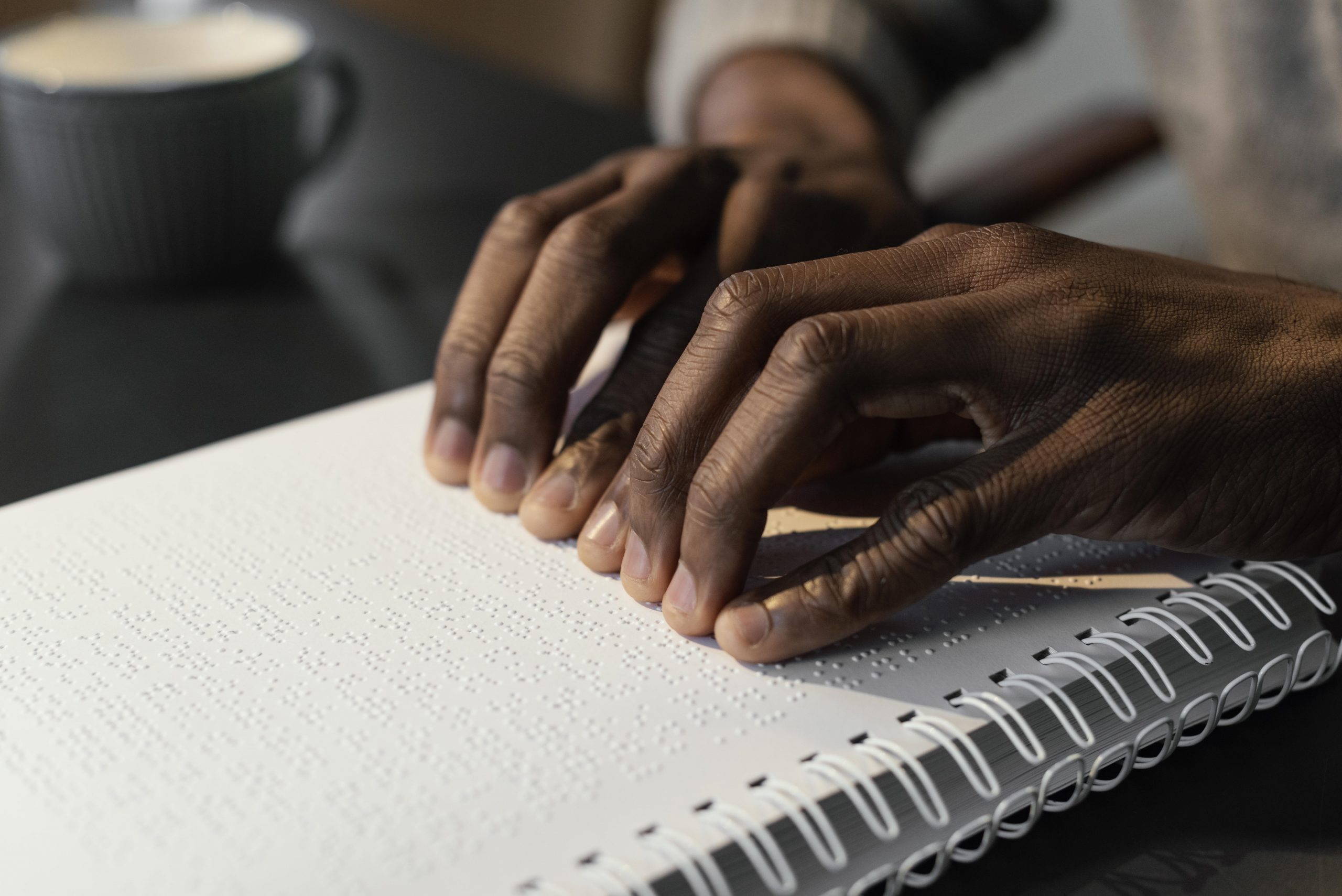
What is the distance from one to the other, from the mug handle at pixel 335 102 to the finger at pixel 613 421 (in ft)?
1.45

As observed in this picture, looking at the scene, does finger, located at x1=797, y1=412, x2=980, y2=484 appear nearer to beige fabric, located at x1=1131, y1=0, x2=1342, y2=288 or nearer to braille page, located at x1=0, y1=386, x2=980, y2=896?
braille page, located at x1=0, y1=386, x2=980, y2=896

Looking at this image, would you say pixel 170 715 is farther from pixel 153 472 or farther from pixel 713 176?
pixel 713 176

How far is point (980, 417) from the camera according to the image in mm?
445

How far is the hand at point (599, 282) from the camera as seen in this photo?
1.78 ft

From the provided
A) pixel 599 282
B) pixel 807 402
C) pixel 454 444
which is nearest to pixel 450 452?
pixel 454 444

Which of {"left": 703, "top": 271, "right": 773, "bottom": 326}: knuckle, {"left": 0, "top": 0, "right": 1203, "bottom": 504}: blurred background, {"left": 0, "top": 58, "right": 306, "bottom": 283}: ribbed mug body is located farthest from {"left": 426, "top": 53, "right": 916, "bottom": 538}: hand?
{"left": 0, "top": 58, "right": 306, "bottom": 283}: ribbed mug body

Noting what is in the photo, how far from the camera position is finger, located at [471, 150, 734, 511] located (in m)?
0.55

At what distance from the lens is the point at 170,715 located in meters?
0.40

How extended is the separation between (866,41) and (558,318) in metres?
0.60

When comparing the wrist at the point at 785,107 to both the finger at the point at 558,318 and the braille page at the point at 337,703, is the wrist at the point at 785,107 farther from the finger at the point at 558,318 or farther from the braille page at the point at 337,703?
the braille page at the point at 337,703

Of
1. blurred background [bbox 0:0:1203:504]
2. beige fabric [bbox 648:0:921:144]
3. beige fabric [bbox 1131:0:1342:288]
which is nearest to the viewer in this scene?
blurred background [bbox 0:0:1203:504]

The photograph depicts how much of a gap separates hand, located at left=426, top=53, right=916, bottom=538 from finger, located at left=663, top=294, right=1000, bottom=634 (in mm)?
93

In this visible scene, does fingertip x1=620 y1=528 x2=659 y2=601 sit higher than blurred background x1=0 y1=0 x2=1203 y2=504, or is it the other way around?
fingertip x1=620 y1=528 x2=659 y2=601

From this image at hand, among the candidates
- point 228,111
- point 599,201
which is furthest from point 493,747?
point 228,111
